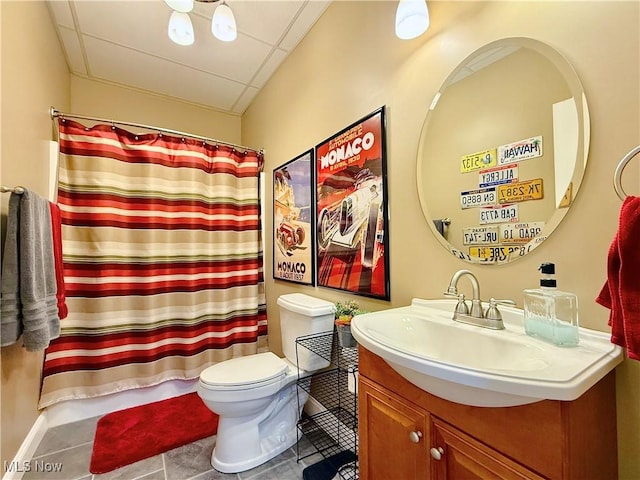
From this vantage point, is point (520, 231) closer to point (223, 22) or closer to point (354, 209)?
point (354, 209)

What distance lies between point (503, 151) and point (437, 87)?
1.34 feet

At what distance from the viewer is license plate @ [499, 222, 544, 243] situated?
91 cm

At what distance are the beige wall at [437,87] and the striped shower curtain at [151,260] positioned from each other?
570 mm

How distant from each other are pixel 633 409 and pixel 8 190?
2261 mm

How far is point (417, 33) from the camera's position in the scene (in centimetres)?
116

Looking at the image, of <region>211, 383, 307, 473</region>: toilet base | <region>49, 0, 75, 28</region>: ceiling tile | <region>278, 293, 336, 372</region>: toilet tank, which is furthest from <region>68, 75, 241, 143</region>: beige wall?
<region>211, 383, 307, 473</region>: toilet base

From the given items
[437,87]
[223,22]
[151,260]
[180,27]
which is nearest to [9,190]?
[151,260]

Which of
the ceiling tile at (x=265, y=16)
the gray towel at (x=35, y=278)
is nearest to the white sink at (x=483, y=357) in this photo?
the gray towel at (x=35, y=278)

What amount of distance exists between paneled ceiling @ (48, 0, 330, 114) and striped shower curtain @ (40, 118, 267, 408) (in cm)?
62

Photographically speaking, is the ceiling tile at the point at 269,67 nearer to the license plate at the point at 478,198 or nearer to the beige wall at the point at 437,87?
the beige wall at the point at 437,87

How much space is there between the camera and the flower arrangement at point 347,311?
4.65 ft

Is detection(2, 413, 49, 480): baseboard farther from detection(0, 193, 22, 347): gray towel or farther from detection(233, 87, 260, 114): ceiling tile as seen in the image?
detection(233, 87, 260, 114): ceiling tile

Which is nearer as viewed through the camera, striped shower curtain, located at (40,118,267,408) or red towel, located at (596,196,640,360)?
red towel, located at (596,196,640,360)

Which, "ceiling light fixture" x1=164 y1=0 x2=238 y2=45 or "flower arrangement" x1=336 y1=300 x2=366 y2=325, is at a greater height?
"ceiling light fixture" x1=164 y1=0 x2=238 y2=45
